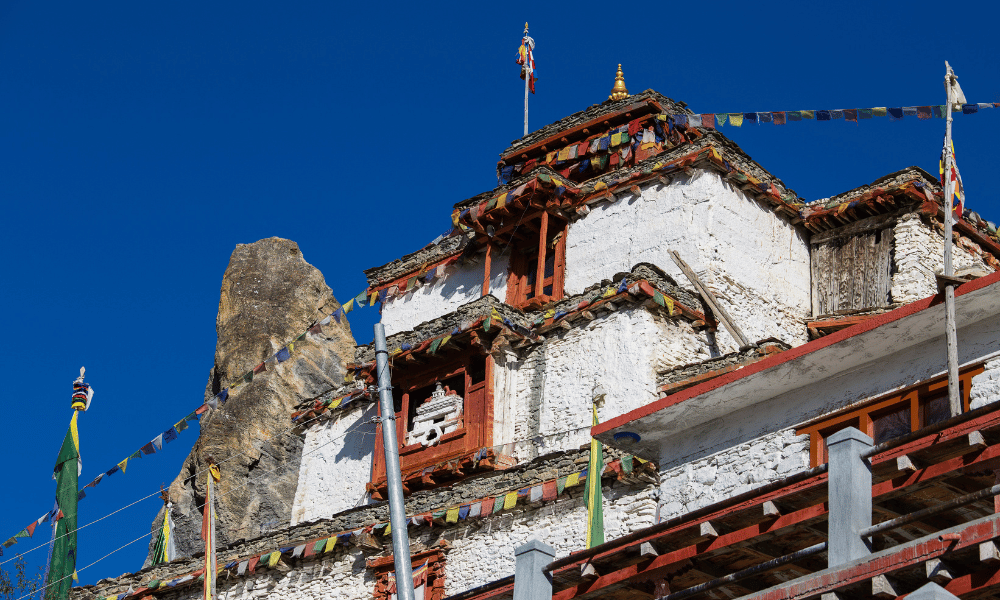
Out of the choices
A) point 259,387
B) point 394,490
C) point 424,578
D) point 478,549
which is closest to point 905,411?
point 394,490

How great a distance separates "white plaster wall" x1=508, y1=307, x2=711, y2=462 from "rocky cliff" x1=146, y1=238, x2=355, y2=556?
8230mm

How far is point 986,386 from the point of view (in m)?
13.7

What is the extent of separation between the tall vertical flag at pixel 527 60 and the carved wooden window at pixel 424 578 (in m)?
16.9

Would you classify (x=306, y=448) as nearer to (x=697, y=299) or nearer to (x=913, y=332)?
(x=697, y=299)

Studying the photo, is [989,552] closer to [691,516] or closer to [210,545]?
[691,516]

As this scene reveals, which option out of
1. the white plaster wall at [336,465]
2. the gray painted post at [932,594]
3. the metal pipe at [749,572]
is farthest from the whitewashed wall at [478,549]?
the gray painted post at [932,594]

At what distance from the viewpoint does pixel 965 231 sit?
29.7 m

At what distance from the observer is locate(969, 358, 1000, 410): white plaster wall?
13.6 metres

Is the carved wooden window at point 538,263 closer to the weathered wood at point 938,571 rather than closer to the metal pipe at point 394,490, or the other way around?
the metal pipe at point 394,490

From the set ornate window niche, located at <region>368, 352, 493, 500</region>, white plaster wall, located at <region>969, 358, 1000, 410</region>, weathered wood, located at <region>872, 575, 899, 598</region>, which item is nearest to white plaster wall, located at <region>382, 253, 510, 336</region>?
ornate window niche, located at <region>368, 352, 493, 500</region>

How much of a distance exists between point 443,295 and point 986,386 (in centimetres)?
2057

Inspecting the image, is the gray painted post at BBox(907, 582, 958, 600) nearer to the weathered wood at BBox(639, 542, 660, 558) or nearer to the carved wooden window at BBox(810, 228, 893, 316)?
the weathered wood at BBox(639, 542, 660, 558)

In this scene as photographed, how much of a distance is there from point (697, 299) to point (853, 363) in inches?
501

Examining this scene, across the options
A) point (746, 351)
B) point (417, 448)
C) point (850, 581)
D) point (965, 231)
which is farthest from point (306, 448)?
point (850, 581)
